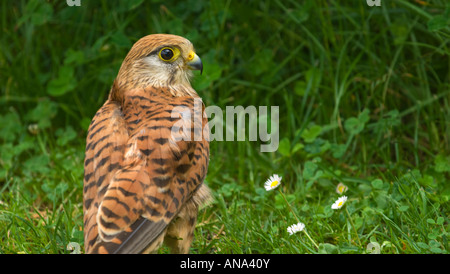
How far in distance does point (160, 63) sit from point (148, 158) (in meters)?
0.83

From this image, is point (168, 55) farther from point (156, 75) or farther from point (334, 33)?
point (334, 33)

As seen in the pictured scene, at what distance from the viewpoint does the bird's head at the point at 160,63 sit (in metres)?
3.44

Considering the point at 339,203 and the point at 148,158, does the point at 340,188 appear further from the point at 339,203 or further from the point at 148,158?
the point at 148,158

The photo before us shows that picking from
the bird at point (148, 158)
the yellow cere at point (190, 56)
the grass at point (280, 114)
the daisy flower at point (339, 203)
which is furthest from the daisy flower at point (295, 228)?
the yellow cere at point (190, 56)

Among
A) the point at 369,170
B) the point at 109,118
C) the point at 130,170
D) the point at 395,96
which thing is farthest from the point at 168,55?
the point at 395,96

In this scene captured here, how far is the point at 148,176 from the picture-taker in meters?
2.74

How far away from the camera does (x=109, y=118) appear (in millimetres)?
3102

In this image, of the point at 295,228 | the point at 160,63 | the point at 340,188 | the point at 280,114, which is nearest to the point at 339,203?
the point at 295,228

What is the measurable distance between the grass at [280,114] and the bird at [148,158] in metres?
0.50

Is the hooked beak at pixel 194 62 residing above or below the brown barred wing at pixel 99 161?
above

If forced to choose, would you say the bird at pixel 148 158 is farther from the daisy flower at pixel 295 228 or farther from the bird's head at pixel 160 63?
Answer: the daisy flower at pixel 295 228

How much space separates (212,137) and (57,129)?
1396 millimetres

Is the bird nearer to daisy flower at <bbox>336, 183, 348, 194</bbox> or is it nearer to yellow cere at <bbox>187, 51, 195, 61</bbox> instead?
yellow cere at <bbox>187, 51, 195, 61</bbox>

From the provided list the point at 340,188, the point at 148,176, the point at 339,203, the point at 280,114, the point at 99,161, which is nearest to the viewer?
the point at 148,176
